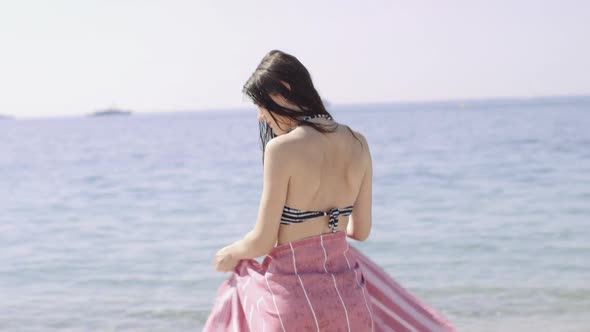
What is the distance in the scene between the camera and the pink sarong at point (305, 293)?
242 cm

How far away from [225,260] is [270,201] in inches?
10.7

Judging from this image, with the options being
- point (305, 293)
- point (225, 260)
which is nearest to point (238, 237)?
point (225, 260)

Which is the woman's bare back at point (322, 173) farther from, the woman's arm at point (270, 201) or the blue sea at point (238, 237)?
the blue sea at point (238, 237)

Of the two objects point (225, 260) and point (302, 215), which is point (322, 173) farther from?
point (225, 260)

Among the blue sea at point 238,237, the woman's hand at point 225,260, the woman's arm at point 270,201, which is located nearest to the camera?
the woman's arm at point 270,201

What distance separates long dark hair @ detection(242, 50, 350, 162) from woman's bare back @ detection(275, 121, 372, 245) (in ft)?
0.16

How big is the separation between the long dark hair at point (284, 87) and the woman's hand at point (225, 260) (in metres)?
0.43

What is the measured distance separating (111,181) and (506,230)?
10096 mm

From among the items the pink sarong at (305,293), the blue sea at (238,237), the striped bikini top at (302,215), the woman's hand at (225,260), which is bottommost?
the blue sea at (238,237)

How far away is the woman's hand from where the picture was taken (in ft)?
8.24

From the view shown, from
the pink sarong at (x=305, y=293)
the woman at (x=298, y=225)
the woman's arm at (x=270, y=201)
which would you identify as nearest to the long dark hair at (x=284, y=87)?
the woman at (x=298, y=225)

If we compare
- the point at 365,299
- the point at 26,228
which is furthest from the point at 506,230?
the point at 365,299

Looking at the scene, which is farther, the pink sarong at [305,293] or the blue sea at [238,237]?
the blue sea at [238,237]

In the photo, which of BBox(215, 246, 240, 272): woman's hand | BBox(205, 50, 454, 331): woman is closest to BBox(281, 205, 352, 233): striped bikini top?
BBox(205, 50, 454, 331): woman
